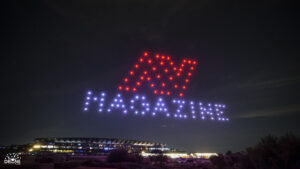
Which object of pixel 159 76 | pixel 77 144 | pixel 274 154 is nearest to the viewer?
pixel 274 154

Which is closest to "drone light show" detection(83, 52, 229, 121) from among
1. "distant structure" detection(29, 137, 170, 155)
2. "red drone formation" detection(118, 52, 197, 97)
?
"red drone formation" detection(118, 52, 197, 97)

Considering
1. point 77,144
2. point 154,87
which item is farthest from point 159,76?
point 77,144

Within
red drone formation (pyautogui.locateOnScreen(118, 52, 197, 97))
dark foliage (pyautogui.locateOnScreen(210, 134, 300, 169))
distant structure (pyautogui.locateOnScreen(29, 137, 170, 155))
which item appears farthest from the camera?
distant structure (pyautogui.locateOnScreen(29, 137, 170, 155))

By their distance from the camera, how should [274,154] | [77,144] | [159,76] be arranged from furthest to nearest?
[77,144] < [159,76] < [274,154]

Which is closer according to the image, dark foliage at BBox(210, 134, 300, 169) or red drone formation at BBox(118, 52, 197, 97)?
dark foliage at BBox(210, 134, 300, 169)

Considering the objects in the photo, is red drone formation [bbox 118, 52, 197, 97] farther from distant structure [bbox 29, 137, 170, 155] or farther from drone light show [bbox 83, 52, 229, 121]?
distant structure [bbox 29, 137, 170, 155]

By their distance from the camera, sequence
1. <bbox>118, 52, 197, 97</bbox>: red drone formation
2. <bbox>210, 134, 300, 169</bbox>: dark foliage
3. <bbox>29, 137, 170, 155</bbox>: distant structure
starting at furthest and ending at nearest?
<bbox>29, 137, 170, 155</bbox>: distant structure → <bbox>118, 52, 197, 97</bbox>: red drone formation → <bbox>210, 134, 300, 169</bbox>: dark foliage

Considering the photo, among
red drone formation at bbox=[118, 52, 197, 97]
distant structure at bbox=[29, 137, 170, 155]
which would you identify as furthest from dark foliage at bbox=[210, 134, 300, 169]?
distant structure at bbox=[29, 137, 170, 155]

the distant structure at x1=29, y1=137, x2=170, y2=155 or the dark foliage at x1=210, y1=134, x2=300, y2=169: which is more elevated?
the distant structure at x1=29, y1=137, x2=170, y2=155

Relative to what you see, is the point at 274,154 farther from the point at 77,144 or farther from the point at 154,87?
the point at 77,144
